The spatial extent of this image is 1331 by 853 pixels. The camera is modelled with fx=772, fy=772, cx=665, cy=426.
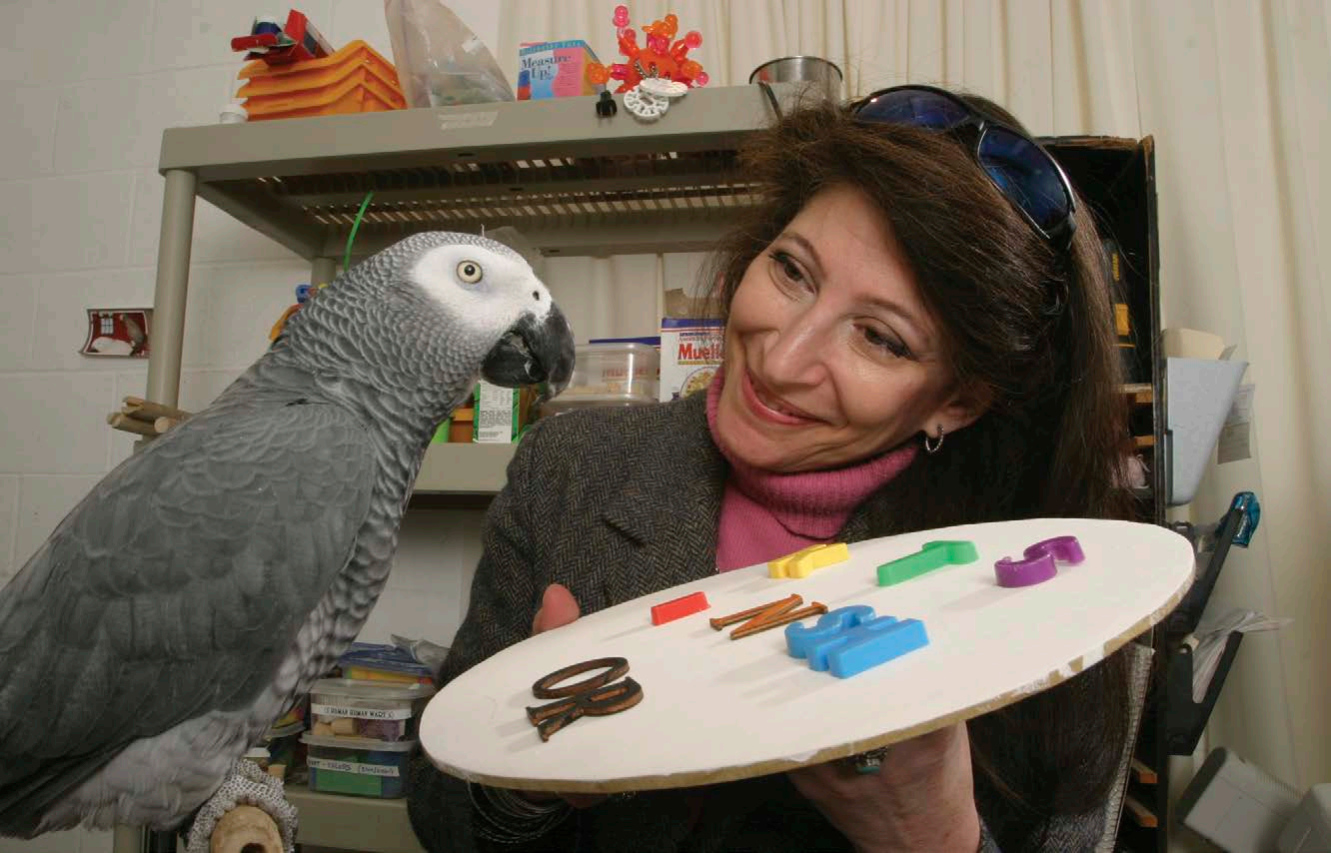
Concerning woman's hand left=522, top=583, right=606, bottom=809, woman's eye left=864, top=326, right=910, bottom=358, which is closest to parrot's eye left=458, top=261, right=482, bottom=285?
woman's hand left=522, top=583, right=606, bottom=809

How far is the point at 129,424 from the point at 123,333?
38.5 inches

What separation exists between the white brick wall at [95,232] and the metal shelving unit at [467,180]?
1.09 ft

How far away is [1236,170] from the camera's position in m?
1.44

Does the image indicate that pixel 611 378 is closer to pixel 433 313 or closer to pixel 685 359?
pixel 685 359

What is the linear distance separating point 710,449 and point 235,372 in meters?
1.32

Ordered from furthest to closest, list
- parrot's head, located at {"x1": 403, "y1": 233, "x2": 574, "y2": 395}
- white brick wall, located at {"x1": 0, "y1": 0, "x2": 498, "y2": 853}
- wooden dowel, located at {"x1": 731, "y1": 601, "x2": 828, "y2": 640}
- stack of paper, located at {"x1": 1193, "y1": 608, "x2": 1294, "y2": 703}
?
white brick wall, located at {"x1": 0, "y1": 0, "x2": 498, "y2": 853}
stack of paper, located at {"x1": 1193, "y1": 608, "x2": 1294, "y2": 703}
parrot's head, located at {"x1": 403, "y1": 233, "x2": 574, "y2": 395}
wooden dowel, located at {"x1": 731, "y1": 601, "x2": 828, "y2": 640}

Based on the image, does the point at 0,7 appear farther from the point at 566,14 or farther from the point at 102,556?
the point at 102,556

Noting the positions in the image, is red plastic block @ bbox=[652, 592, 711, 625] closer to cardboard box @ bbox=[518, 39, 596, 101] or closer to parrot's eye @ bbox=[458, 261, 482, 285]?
parrot's eye @ bbox=[458, 261, 482, 285]

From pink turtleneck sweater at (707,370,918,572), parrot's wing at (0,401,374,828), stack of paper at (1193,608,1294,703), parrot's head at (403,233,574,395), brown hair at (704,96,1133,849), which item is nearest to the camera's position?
parrot's wing at (0,401,374,828)

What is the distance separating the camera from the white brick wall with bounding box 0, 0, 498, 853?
1.83 meters

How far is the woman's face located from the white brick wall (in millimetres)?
1254

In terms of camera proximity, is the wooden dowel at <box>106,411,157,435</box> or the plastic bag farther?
the plastic bag

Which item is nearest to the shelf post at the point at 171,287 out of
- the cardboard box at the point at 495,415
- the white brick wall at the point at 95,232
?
the white brick wall at the point at 95,232

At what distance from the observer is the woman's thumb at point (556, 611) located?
2.24 feet
